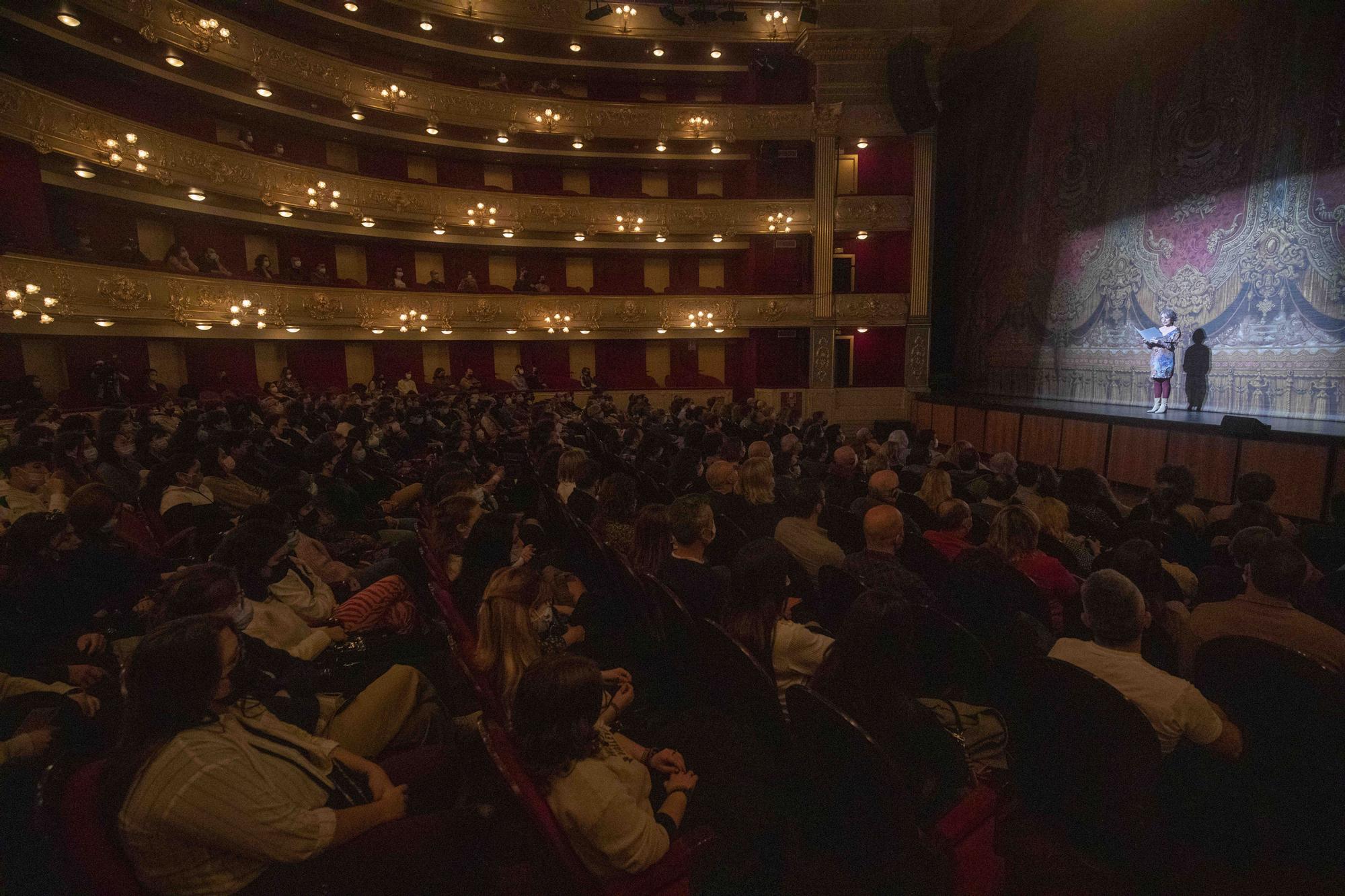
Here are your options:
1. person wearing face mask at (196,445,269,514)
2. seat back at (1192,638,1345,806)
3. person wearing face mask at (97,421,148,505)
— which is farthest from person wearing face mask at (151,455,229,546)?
seat back at (1192,638,1345,806)

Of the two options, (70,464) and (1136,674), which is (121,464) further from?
(1136,674)

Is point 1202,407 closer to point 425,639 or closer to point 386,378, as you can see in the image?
point 425,639

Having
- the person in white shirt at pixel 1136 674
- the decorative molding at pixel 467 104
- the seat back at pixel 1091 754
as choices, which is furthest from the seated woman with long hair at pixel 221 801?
the decorative molding at pixel 467 104

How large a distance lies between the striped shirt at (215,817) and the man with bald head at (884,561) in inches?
83.7

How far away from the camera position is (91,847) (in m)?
1.27

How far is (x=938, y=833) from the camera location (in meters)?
1.78

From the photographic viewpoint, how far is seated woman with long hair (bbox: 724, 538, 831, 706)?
2236 millimetres

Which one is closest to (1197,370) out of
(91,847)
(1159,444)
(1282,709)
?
(1159,444)

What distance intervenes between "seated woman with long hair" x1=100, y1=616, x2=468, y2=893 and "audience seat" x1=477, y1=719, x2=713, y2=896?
0.84 feet

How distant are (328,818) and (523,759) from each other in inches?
18.0

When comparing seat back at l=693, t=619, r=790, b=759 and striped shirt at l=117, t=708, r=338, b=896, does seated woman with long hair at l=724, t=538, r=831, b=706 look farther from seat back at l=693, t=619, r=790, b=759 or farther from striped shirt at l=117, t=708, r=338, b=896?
striped shirt at l=117, t=708, r=338, b=896

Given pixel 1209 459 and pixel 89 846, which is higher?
pixel 89 846

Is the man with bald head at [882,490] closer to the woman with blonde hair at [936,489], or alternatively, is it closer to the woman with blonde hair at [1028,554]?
the woman with blonde hair at [936,489]

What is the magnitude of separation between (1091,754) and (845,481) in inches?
154
